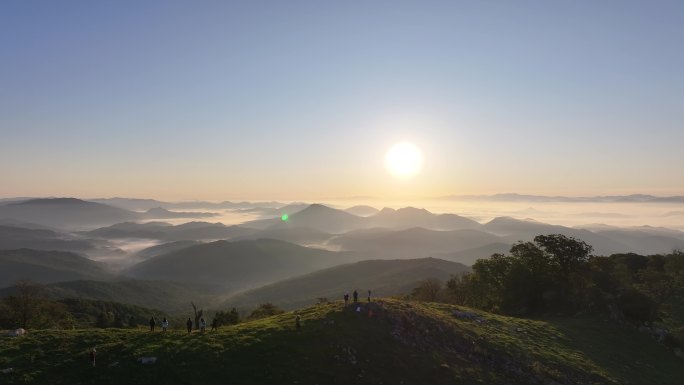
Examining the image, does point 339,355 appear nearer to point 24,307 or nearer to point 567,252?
point 567,252

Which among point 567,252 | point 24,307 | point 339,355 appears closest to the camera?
point 339,355

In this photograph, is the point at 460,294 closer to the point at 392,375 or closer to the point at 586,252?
the point at 586,252

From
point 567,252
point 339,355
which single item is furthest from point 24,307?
point 567,252

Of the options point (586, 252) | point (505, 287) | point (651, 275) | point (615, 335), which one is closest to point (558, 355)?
point (615, 335)

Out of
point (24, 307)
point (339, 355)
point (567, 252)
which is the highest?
point (567, 252)

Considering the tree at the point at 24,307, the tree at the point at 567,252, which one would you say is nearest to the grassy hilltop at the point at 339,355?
the tree at the point at 567,252

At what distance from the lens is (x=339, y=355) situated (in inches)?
1460

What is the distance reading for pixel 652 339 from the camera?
5975cm

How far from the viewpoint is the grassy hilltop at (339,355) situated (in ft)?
107

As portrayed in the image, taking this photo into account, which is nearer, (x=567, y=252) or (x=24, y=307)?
(x=567, y=252)

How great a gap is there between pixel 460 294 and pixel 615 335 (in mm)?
36547

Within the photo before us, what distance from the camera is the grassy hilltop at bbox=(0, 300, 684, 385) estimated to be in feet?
107

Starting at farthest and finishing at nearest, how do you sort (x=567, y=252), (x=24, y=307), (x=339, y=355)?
(x=24, y=307) → (x=567, y=252) → (x=339, y=355)

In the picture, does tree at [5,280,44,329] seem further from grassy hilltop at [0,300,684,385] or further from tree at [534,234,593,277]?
tree at [534,234,593,277]
